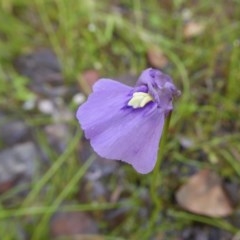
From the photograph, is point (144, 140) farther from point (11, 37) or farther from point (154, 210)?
point (11, 37)

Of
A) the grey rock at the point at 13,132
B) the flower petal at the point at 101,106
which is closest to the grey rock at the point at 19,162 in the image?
the grey rock at the point at 13,132

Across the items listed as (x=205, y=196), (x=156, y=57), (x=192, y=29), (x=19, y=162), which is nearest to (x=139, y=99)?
(x=205, y=196)

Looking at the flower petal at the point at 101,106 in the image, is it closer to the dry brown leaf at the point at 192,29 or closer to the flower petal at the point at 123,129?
the flower petal at the point at 123,129

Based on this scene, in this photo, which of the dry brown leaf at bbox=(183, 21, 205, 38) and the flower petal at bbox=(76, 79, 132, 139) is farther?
the dry brown leaf at bbox=(183, 21, 205, 38)

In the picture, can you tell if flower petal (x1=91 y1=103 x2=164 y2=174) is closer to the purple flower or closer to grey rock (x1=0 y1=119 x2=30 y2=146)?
the purple flower

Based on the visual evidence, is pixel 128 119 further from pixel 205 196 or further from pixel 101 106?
pixel 205 196

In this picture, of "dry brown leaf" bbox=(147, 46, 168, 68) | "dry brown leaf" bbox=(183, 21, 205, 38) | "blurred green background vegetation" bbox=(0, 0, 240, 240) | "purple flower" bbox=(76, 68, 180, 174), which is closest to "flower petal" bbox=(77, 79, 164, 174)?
"purple flower" bbox=(76, 68, 180, 174)
